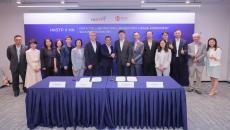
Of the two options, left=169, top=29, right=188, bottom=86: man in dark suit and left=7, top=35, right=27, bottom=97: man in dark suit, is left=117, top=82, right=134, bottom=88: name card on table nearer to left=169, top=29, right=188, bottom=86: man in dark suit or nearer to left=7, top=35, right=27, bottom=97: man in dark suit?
left=169, top=29, right=188, bottom=86: man in dark suit

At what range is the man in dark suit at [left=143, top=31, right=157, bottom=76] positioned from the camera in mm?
5707

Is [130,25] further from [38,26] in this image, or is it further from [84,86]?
[84,86]

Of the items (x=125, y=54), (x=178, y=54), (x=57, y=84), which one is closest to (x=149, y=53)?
(x=125, y=54)

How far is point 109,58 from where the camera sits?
222 inches

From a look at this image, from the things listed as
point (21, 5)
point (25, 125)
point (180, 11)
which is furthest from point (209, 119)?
point (21, 5)

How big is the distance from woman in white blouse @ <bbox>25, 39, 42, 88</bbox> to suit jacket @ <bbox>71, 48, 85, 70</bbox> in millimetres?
806

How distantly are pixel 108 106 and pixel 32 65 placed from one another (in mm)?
2825

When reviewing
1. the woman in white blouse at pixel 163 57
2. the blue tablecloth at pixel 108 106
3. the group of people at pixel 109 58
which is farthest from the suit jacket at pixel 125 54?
the blue tablecloth at pixel 108 106

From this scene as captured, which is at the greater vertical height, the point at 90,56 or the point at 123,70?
the point at 90,56

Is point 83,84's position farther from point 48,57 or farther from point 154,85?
point 48,57

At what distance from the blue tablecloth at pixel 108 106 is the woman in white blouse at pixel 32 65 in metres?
2.13

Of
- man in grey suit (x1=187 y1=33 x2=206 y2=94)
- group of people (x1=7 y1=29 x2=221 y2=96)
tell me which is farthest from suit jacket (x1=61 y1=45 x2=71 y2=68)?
man in grey suit (x1=187 y1=33 x2=206 y2=94)

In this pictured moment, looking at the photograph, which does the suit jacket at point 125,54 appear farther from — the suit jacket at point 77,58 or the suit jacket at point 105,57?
the suit jacket at point 77,58

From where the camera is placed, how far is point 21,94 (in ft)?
18.7
